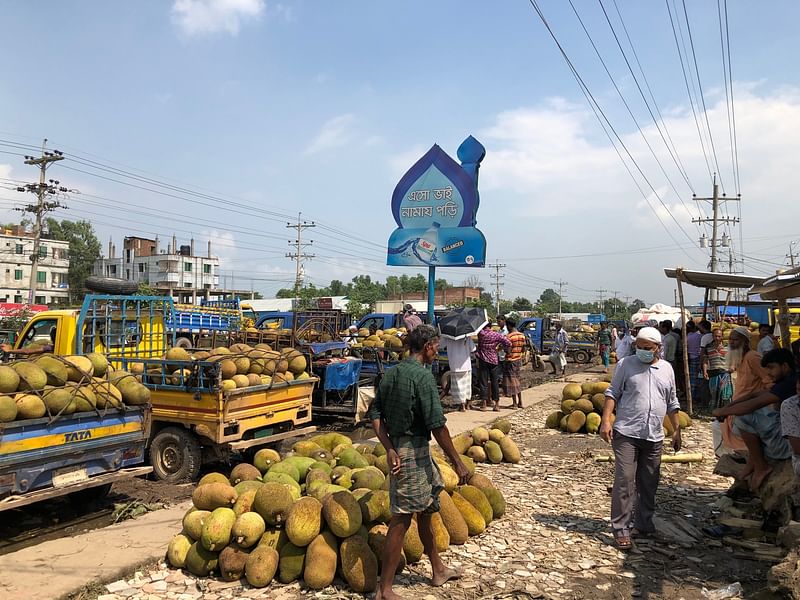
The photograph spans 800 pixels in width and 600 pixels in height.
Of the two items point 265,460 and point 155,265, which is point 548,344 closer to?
point 265,460

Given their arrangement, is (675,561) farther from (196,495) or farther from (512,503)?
(196,495)

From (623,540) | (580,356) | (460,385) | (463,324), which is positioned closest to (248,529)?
(623,540)

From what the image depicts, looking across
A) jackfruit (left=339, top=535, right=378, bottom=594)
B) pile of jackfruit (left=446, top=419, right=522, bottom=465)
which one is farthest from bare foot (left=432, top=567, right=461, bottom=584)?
pile of jackfruit (left=446, top=419, right=522, bottom=465)

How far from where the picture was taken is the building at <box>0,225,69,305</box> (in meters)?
59.8

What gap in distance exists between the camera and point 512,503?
6160 millimetres

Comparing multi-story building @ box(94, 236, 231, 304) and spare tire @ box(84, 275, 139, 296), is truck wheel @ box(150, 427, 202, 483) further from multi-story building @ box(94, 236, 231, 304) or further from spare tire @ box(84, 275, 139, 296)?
multi-story building @ box(94, 236, 231, 304)

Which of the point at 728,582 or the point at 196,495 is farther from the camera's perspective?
the point at 196,495

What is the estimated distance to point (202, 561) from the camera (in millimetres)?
4328

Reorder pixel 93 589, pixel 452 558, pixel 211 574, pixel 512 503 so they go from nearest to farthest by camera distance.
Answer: pixel 93 589 < pixel 211 574 < pixel 452 558 < pixel 512 503

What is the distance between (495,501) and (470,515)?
52 centimetres

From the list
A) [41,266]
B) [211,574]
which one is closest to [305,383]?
[211,574]

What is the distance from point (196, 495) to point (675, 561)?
3854 mm

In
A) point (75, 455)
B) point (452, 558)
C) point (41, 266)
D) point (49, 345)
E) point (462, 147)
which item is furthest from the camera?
point (41, 266)

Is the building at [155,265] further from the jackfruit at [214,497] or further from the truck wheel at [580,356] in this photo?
the jackfruit at [214,497]
